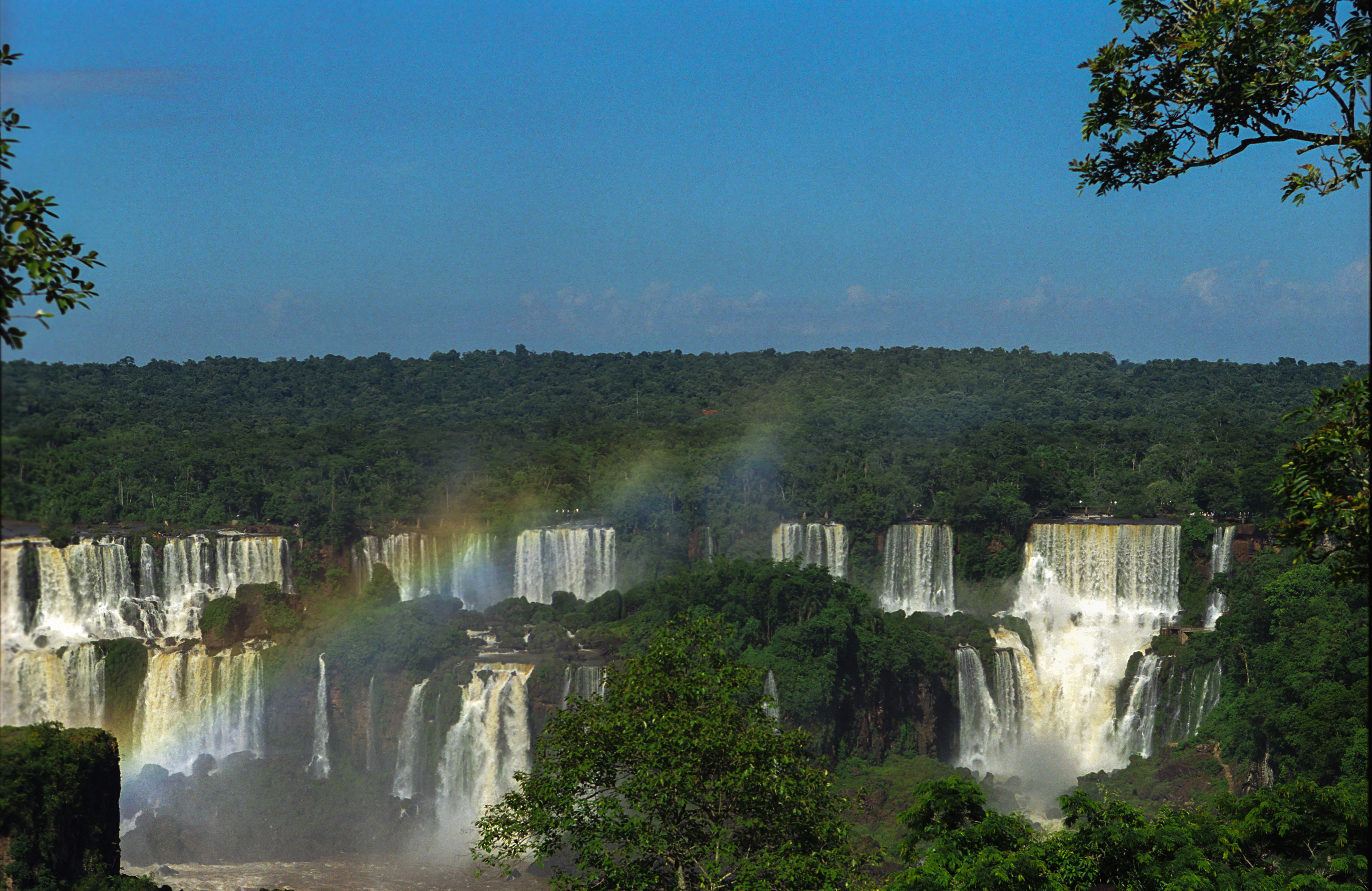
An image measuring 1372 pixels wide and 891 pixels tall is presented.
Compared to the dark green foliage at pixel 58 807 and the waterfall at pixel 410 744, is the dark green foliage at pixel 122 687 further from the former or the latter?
the dark green foliage at pixel 58 807

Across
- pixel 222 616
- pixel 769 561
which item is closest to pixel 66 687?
pixel 222 616

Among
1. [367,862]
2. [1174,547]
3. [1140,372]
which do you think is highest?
[1140,372]

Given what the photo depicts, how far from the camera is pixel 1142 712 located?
45.1 metres

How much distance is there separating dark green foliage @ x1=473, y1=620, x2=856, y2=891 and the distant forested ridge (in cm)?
1741

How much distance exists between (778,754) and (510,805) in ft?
9.84

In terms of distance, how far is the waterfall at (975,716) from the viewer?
1849 inches

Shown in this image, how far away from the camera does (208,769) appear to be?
4381cm

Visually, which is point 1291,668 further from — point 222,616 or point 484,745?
point 222,616

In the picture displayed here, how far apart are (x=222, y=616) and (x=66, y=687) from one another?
524 centimetres

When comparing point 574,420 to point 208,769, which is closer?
point 208,769

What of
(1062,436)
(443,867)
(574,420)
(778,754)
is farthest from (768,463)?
(778,754)

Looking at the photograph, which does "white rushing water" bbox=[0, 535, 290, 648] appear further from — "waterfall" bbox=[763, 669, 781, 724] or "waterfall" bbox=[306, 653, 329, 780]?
"waterfall" bbox=[763, 669, 781, 724]

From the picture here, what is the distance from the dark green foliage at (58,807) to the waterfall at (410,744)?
45.4ft

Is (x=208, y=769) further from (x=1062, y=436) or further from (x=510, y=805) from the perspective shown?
(x=1062, y=436)
